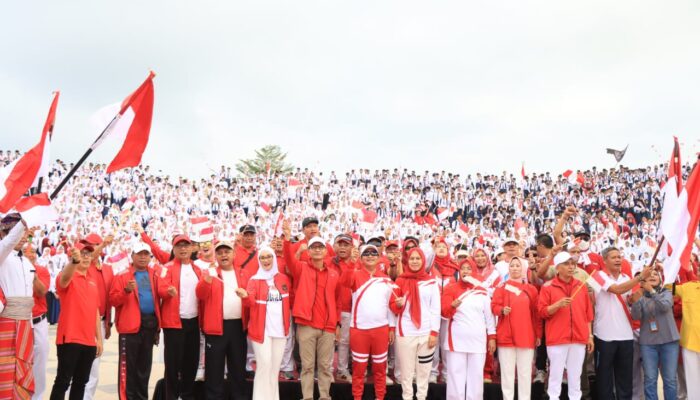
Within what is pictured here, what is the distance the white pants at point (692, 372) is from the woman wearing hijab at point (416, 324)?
2.60 m

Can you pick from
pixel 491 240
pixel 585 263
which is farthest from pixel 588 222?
pixel 585 263

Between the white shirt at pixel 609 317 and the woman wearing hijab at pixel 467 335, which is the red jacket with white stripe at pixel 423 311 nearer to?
the woman wearing hijab at pixel 467 335

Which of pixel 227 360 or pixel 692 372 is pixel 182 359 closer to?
pixel 227 360

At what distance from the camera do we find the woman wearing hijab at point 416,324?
6.08 metres

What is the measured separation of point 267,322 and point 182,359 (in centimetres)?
101

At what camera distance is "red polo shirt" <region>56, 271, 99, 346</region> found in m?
5.15

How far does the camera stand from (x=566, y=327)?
5957 millimetres

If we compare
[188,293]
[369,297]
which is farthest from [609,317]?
[188,293]

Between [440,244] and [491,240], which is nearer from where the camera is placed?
[440,244]

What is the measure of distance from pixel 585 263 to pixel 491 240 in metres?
6.09

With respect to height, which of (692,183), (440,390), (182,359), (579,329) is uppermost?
(692,183)

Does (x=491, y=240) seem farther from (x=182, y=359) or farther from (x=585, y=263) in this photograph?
(x=182, y=359)

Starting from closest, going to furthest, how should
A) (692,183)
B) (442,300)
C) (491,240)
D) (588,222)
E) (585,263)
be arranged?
(692,183) → (442,300) → (585,263) → (491,240) → (588,222)

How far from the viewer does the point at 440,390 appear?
6645 millimetres
